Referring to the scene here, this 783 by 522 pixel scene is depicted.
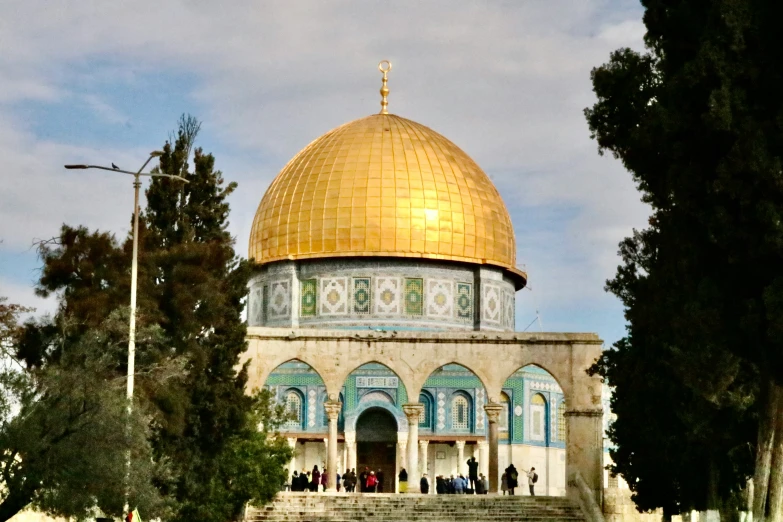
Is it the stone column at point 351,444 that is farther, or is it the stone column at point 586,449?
the stone column at point 351,444

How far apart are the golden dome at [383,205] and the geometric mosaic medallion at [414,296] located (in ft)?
2.31

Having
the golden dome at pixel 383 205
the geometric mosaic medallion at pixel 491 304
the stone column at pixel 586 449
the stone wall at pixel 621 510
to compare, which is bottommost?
the stone wall at pixel 621 510

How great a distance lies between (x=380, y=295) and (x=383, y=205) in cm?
259

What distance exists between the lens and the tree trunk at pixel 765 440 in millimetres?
14828

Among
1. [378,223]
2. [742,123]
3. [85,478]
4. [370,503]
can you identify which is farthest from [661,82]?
[378,223]

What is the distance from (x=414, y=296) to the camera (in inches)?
1437

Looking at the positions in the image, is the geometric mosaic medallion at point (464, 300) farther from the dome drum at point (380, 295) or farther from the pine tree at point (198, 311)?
the pine tree at point (198, 311)

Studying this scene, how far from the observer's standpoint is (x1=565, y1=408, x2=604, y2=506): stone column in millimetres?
27391

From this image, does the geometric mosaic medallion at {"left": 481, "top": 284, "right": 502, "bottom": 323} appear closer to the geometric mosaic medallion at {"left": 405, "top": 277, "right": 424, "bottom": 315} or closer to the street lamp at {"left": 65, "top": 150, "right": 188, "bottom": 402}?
the geometric mosaic medallion at {"left": 405, "top": 277, "right": 424, "bottom": 315}

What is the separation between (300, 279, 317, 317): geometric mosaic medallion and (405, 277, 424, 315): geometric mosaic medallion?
2.51 metres

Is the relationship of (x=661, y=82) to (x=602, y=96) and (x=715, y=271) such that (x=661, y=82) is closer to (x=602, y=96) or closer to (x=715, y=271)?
(x=602, y=96)

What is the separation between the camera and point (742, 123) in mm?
13773

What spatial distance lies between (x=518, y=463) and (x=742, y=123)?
25763 mm

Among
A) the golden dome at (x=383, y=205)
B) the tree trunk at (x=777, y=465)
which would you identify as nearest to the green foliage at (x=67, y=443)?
the tree trunk at (x=777, y=465)
